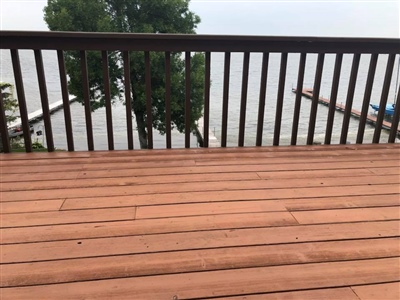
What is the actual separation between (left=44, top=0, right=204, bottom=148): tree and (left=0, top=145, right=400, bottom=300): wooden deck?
741 cm

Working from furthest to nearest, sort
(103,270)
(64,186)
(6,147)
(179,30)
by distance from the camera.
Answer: (179,30) < (6,147) < (64,186) < (103,270)

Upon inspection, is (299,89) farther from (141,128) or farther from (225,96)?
(141,128)

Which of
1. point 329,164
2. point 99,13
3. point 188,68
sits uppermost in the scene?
point 99,13

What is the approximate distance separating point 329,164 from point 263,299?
141 centimetres

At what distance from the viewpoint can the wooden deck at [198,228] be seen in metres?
0.99

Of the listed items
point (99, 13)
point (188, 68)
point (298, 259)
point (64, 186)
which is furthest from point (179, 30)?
point (298, 259)

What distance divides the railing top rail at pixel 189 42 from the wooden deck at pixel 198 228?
772mm

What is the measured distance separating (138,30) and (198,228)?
10.4m

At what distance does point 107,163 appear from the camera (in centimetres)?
205

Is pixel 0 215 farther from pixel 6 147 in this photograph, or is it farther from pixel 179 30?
pixel 179 30

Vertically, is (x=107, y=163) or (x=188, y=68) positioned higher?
(x=188, y=68)

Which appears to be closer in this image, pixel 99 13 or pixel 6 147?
pixel 6 147

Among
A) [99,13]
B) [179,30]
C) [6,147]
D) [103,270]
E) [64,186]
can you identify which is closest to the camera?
[103,270]

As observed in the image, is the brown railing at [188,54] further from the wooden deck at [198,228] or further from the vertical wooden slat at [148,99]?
the wooden deck at [198,228]
